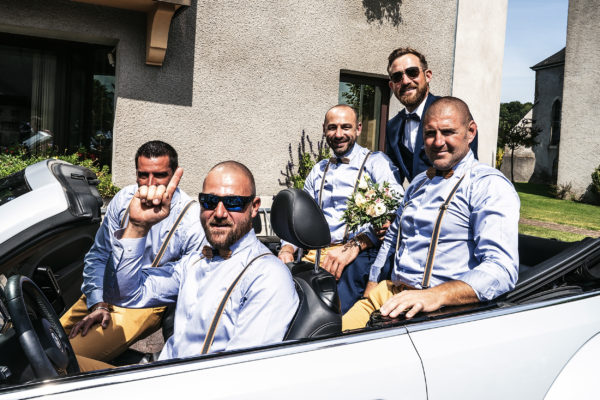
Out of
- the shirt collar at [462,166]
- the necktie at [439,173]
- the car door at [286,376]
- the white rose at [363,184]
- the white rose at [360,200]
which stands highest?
the shirt collar at [462,166]

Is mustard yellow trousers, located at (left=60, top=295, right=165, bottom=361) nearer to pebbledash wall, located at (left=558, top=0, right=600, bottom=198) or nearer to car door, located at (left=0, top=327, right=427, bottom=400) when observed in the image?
car door, located at (left=0, top=327, right=427, bottom=400)

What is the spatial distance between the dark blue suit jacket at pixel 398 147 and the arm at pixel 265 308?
64.0 inches

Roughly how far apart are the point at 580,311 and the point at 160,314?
2.03m

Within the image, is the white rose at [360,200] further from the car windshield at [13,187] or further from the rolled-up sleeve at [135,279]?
the car windshield at [13,187]

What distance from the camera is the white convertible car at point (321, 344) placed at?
131 centimetres

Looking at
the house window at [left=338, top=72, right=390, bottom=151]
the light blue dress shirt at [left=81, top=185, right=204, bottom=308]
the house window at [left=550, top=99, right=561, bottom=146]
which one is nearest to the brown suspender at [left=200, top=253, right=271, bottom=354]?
the light blue dress shirt at [left=81, top=185, right=204, bottom=308]

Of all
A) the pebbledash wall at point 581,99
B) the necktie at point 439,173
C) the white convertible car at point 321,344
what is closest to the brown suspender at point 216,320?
the white convertible car at point 321,344

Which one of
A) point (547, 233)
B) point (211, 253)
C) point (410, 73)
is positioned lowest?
point (547, 233)

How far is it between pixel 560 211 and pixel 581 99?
5103 millimetres

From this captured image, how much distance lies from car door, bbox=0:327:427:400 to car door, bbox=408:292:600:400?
0.08 meters

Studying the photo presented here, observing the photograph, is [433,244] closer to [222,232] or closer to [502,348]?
[502,348]

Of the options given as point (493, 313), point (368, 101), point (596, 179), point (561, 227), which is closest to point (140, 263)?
point (493, 313)

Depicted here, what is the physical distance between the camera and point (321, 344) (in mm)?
1483

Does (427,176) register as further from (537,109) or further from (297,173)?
(537,109)
